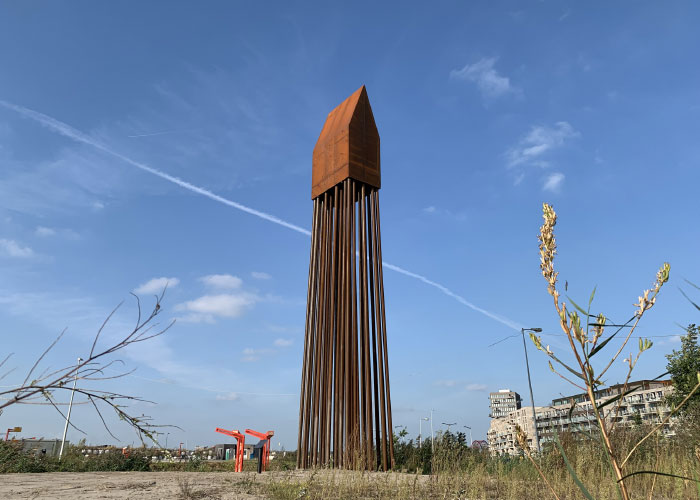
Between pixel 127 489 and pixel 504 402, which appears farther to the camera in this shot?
pixel 504 402

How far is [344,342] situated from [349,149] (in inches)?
212

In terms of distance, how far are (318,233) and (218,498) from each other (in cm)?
926

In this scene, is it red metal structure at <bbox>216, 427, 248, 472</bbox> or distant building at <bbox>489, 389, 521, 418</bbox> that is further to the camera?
distant building at <bbox>489, 389, 521, 418</bbox>

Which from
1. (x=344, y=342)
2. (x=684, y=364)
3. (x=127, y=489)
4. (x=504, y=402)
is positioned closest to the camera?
(x=127, y=489)

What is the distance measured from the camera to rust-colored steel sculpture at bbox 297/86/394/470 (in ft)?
39.7

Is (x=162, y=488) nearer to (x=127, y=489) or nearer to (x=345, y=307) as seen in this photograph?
(x=127, y=489)

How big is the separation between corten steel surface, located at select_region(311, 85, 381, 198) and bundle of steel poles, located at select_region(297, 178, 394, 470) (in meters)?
0.32

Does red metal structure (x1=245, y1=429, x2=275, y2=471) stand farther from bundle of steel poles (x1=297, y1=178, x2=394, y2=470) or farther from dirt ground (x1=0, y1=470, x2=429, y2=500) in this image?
dirt ground (x1=0, y1=470, x2=429, y2=500)

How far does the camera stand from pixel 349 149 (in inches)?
543

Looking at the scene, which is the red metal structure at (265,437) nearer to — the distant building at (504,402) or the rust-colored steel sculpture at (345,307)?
the rust-colored steel sculpture at (345,307)

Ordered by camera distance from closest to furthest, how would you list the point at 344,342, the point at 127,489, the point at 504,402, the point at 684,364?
1. the point at 127,489
2. the point at 344,342
3. the point at 684,364
4. the point at 504,402

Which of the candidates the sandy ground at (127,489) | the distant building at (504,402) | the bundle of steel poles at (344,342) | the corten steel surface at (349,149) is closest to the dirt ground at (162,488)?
the sandy ground at (127,489)

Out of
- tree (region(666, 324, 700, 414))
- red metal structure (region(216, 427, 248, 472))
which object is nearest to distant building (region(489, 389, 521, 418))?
tree (region(666, 324, 700, 414))

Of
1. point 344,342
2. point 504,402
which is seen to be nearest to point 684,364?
point 344,342
